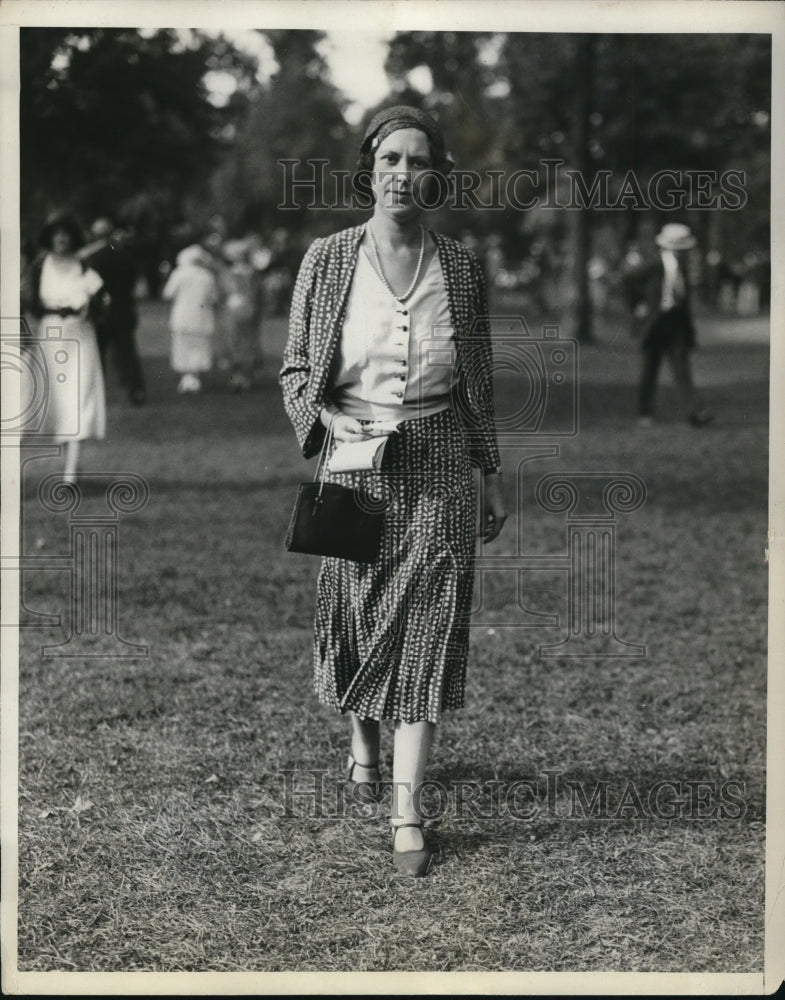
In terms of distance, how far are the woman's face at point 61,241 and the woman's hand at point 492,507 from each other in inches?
216

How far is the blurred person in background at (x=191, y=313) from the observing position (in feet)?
55.2

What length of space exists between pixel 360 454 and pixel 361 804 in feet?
4.34

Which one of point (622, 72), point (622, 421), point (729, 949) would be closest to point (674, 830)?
point (729, 949)

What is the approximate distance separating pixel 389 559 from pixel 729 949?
1.58m

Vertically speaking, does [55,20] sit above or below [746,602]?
above

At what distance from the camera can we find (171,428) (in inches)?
551

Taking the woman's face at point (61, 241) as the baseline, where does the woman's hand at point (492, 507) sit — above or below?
below

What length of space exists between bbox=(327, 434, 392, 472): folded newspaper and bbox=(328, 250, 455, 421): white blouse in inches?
5.8

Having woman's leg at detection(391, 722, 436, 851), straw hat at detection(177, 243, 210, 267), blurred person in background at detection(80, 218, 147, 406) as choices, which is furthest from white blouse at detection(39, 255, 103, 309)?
straw hat at detection(177, 243, 210, 267)

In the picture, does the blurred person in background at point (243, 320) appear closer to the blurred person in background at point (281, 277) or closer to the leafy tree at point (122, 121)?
the leafy tree at point (122, 121)

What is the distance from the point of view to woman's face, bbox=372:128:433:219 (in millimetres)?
4148

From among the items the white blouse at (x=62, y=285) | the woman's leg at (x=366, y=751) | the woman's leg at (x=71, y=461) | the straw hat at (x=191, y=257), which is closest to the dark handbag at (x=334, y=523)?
the woman's leg at (x=366, y=751)

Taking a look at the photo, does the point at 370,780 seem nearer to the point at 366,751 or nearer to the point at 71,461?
the point at 366,751

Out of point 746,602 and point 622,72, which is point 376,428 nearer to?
point 746,602
